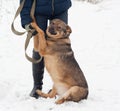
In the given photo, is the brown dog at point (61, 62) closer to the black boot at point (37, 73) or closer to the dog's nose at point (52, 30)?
the dog's nose at point (52, 30)

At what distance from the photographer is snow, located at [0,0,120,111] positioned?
205 inches

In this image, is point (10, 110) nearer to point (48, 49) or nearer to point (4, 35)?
point (48, 49)

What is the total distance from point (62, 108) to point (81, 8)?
660 centimetres

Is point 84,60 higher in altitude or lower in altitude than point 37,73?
lower

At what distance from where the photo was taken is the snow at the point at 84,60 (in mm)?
5199

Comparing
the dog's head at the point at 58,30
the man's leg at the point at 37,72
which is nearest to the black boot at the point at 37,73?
the man's leg at the point at 37,72

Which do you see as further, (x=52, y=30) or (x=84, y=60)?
(x=84, y=60)

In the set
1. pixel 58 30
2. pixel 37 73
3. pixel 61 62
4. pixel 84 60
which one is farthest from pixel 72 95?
pixel 84 60

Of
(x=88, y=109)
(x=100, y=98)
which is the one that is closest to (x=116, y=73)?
(x=100, y=98)

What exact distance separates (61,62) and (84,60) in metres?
2.49

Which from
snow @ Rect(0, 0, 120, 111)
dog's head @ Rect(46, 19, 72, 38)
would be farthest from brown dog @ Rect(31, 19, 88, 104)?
snow @ Rect(0, 0, 120, 111)

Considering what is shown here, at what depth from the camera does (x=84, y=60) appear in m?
7.64

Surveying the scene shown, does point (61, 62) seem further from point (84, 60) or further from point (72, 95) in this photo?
point (84, 60)

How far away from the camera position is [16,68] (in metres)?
7.00
